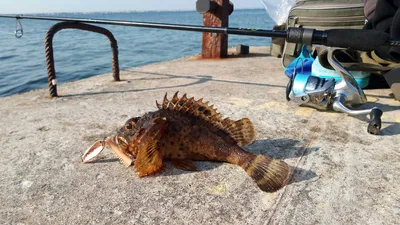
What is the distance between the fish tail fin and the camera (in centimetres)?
227

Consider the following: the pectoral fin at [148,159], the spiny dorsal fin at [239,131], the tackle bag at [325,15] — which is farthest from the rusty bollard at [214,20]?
the pectoral fin at [148,159]

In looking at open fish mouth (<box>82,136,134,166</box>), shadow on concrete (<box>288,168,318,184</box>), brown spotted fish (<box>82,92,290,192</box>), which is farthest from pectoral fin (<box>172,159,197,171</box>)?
shadow on concrete (<box>288,168,318,184</box>)

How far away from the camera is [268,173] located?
7.64ft

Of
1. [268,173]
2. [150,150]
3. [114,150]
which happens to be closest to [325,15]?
[268,173]

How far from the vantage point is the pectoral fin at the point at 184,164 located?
258 centimetres

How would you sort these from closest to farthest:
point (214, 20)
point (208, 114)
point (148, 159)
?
1. point (148, 159)
2. point (208, 114)
3. point (214, 20)

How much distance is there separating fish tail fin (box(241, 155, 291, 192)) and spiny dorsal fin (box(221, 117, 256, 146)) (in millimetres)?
326

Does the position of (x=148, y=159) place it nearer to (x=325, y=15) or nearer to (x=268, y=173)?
(x=268, y=173)

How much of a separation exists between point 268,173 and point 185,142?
27.7 inches

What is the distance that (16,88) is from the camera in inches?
383

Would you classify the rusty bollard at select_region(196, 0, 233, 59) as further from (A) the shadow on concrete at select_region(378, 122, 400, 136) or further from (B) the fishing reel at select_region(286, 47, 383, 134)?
(A) the shadow on concrete at select_region(378, 122, 400, 136)

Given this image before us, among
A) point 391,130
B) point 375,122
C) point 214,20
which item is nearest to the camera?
point 375,122

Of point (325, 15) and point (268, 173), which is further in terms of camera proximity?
point (325, 15)

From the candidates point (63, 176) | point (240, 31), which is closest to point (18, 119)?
point (63, 176)
